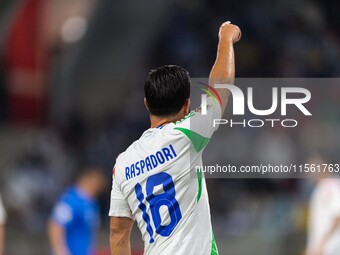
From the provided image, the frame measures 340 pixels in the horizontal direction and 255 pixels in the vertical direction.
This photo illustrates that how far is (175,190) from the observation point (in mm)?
4324

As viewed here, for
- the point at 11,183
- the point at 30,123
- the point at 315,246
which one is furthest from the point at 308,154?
the point at 30,123

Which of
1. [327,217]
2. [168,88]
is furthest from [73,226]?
[168,88]

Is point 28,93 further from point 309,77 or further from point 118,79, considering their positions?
point 309,77

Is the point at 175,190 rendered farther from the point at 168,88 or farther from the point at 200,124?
the point at 168,88

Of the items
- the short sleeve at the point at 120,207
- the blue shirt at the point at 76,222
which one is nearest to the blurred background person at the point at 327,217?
the blue shirt at the point at 76,222

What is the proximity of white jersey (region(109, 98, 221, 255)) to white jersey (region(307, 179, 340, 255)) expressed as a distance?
6186mm

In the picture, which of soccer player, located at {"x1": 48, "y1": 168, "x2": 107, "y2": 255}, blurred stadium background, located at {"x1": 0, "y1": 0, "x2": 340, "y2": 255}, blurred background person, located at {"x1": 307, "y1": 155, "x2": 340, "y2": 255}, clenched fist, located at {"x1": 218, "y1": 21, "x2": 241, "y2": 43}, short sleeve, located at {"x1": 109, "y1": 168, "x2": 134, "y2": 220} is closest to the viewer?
clenched fist, located at {"x1": 218, "y1": 21, "x2": 241, "y2": 43}

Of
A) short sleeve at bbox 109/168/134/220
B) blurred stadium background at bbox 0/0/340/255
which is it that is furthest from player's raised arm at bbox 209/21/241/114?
blurred stadium background at bbox 0/0/340/255

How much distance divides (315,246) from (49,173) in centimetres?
673

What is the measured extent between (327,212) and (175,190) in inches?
254

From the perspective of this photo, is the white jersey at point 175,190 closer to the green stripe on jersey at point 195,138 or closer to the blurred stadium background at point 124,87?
the green stripe on jersey at point 195,138

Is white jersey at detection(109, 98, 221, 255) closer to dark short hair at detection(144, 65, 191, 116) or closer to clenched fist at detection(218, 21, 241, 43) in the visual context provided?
dark short hair at detection(144, 65, 191, 116)

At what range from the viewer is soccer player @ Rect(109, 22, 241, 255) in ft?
14.0

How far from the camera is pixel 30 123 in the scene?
61.4 feet
